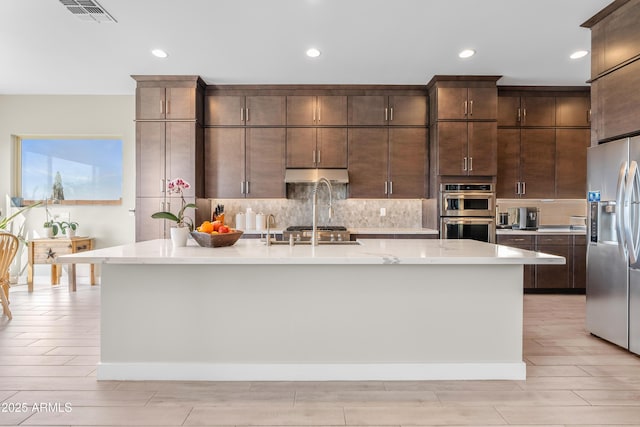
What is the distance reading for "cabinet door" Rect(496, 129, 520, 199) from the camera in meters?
5.05

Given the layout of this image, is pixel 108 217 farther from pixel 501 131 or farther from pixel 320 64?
pixel 501 131

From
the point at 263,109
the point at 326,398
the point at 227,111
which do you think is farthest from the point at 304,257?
the point at 227,111

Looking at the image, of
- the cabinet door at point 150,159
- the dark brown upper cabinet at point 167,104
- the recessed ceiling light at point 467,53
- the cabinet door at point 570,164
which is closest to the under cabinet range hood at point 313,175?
the dark brown upper cabinet at point 167,104

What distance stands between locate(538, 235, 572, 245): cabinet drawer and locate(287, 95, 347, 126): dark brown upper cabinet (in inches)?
116

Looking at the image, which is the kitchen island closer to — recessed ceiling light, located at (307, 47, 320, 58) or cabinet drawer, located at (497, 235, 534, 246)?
recessed ceiling light, located at (307, 47, 320, 58)

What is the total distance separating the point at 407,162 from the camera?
4977 mm

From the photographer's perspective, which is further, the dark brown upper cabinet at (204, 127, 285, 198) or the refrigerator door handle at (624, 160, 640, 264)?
the dark brown upper cabinet at (204, 127, 285, 198)

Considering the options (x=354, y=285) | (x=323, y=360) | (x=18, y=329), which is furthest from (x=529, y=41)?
(x=18, y=329)

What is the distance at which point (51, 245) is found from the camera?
497 centimetres

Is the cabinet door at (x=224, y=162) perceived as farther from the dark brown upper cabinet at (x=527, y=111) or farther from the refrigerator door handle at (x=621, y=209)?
the refrigerator door handle at (x=621, y=209)

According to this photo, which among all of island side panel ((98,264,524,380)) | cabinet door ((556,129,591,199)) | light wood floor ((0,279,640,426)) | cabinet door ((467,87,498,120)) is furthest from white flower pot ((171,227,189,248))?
cabinet door ((556,129,591,199))

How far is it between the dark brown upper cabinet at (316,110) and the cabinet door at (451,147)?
1.26 m

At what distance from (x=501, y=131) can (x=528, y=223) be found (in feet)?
4.26

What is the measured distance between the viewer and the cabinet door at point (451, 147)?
4672 mm
